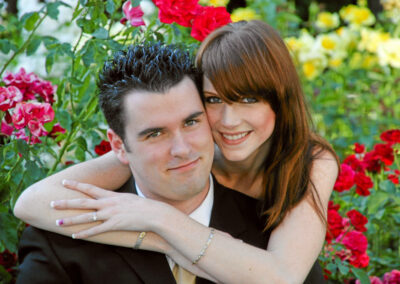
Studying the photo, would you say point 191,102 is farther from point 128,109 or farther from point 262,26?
point 262,26

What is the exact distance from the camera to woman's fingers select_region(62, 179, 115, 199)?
7.11 ft

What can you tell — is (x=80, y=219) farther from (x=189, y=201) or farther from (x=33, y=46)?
(x=33, y=46)

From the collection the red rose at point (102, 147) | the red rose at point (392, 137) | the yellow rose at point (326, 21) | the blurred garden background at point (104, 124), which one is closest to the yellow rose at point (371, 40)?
the blurred garden background at point (104, 124)

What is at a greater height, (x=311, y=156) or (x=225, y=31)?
(x=225, y=31)

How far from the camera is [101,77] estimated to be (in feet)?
7.51

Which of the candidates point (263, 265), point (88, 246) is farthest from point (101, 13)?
point (263, 265)

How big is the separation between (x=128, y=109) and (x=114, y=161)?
36cm

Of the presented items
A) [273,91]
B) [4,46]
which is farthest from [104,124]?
[273,91]

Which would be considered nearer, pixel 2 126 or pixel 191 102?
pixel 191 102

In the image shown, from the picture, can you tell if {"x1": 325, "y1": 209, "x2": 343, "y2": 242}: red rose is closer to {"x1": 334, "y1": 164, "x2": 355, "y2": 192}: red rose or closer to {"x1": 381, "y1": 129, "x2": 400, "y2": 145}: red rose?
{"x1": 334, "y1": 164, "x2": 355, "y2": 192}: red rose

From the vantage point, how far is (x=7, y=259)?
2.61m

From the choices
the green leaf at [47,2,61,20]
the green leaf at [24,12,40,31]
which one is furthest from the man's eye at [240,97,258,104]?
the green leaf at [24,12,40,31]

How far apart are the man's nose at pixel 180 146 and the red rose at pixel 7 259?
1.04m

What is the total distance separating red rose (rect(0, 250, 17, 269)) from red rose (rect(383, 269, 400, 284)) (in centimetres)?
176
